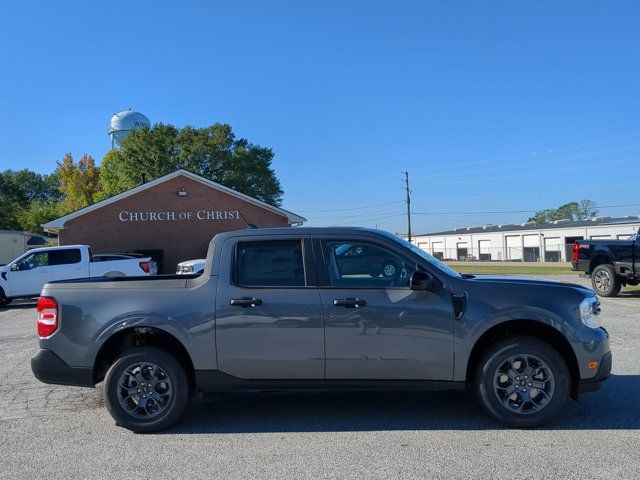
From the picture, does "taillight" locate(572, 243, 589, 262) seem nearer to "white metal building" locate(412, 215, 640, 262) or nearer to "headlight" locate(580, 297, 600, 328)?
"headlight" locate(580, 297, 600, 328)

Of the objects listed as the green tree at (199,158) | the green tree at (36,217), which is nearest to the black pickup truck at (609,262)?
the green tree at (199,158)

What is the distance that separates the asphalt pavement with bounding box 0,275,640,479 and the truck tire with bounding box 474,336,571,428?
0.15 meters

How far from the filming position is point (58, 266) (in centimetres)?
1734

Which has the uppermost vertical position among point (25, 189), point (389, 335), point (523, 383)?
point (25, 189)

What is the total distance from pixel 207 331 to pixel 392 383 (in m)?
1.73

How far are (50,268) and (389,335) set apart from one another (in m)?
15.4

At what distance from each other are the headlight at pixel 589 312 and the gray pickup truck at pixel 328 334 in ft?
0.05

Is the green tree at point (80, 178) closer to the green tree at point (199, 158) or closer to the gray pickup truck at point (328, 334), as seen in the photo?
the green tree at point (199, 158)

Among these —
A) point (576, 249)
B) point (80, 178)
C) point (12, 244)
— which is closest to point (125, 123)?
point (80, 178)

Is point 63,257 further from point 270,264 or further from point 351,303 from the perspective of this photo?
point 351,303

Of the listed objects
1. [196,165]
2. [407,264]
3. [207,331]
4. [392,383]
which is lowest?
[392,383]

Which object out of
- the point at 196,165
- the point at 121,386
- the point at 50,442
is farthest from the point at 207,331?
the point at 196,165

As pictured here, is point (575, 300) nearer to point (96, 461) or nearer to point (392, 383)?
point (392, 383)

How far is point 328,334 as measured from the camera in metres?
4.93
